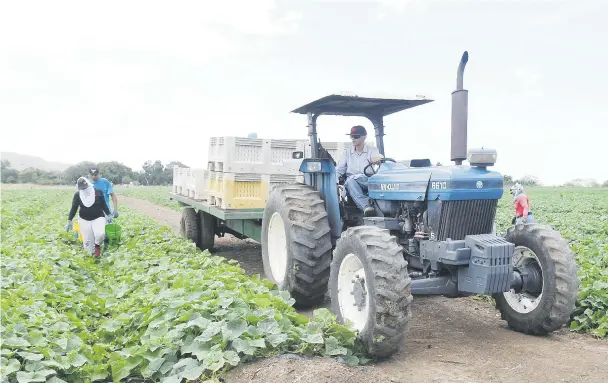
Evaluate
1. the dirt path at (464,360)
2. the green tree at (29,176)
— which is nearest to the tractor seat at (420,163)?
the dirt path at (464,360)

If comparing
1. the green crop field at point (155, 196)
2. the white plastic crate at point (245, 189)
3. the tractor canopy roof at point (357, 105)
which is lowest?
the green crop field at point (155, 196)

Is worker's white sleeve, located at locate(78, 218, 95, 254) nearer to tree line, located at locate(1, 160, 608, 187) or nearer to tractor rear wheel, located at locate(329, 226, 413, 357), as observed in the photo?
tractor rear wheel, located at locate(329, 226, 413, 357)

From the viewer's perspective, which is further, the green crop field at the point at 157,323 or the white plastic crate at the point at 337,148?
the white plastic crate at the point at 337,148

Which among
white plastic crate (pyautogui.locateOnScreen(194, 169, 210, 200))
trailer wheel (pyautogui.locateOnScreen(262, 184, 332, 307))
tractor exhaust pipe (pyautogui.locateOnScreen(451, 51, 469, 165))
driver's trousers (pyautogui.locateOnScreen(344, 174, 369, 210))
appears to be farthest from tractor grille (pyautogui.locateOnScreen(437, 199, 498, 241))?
Result: white plastic crate (pyautogui.locateOnScreen(194, 169, 210, 200))

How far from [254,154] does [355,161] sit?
280 cm

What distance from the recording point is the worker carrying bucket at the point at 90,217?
9.78m

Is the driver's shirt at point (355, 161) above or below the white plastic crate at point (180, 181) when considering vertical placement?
above

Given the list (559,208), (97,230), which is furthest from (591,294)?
(559,208)

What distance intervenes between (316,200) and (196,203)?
15.0ft

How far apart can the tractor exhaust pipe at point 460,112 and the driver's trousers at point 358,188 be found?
150 cm

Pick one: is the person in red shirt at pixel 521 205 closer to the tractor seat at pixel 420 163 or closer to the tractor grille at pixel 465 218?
the tractor seat at pixel 420 163

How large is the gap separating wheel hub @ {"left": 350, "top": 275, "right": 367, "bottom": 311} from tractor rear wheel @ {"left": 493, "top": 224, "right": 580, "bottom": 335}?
1710mm

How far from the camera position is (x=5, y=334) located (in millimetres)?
4445

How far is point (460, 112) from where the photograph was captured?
4645mm
